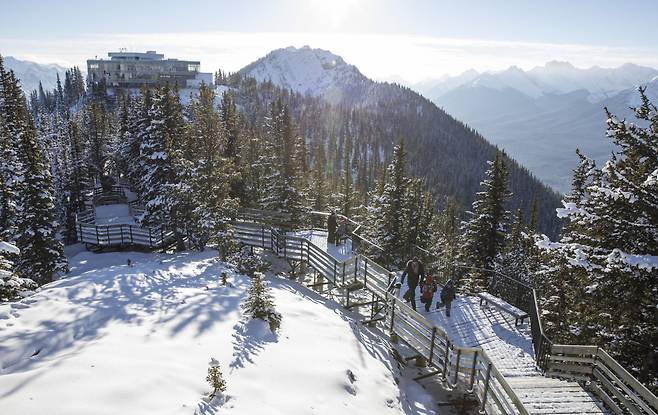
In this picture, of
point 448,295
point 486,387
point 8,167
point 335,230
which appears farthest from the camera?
point 8,167

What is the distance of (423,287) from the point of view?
16.6 m

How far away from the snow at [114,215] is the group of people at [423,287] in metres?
30.5

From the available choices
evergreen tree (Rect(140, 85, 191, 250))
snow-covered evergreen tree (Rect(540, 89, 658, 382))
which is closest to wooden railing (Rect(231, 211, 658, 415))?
snow-covered evergreen tree (Rect(540, 89, 658, 382))

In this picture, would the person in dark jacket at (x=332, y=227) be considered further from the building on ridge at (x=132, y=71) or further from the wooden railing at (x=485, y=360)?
the building on ridge at (x=132, y=71)

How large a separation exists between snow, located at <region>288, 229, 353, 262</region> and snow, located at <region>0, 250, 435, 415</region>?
433 centimetres

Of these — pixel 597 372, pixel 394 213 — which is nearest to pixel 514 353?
pixel 597 372

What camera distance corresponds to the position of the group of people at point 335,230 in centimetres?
1995

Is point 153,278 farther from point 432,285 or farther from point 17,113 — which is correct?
point 17,113

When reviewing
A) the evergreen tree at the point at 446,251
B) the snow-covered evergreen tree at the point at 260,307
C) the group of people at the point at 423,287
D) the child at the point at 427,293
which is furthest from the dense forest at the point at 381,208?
the snow-covered evergreen tree at the point at 260,307

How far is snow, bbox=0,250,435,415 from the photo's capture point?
6.69 metres

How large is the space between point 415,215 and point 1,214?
28.2 meters

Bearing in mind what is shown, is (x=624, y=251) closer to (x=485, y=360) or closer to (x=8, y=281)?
(x=485, y=360)

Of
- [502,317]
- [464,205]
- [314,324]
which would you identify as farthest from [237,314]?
[464,205]

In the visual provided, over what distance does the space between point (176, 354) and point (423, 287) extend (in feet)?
34.9
